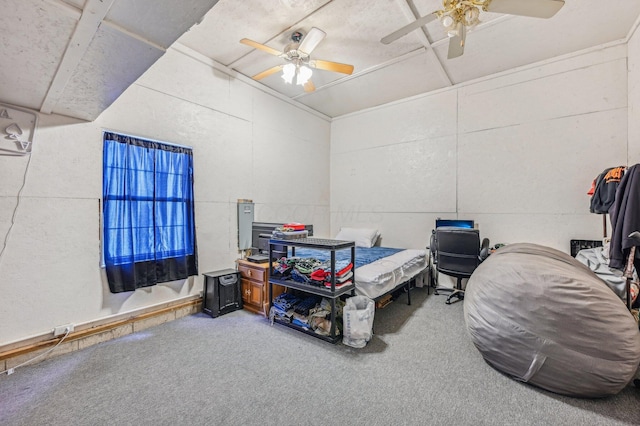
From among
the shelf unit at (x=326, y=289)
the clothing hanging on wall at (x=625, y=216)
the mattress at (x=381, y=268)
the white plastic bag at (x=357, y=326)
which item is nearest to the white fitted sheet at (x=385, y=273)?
the mattress at (x=381, y=268)

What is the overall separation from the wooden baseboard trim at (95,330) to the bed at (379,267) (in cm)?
167

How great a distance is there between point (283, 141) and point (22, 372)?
3997 mm

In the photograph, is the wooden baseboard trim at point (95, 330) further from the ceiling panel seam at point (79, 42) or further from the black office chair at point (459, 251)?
the black office chair at point (459, 251)

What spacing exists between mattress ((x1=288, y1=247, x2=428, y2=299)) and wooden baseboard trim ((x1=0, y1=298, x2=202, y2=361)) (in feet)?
5.47

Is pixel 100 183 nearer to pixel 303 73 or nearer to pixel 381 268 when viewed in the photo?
pixel 303 73

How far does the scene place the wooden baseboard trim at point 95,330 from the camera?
2.13m

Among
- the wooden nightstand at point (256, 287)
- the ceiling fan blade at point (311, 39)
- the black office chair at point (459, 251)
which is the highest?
the ceiling fan blade at point (311, 39)

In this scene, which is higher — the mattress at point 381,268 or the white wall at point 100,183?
the white wall at point 100,183

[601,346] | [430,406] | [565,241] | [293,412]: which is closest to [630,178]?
[601,346]

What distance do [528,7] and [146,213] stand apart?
4010mm

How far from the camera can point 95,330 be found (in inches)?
98.7

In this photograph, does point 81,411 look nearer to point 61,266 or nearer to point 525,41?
point 61,266

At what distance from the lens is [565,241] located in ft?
11.1

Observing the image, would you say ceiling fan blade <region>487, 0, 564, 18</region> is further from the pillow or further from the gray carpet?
the pillow
